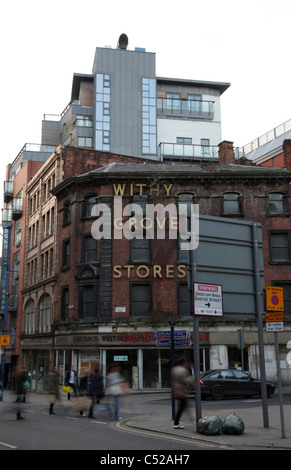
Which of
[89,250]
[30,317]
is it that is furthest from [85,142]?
[89,250]

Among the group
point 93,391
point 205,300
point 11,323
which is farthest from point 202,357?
point 11,323

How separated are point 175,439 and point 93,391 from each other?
579 cm

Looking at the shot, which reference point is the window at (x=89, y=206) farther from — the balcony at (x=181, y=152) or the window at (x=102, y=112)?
the window at (x=102, y=112)

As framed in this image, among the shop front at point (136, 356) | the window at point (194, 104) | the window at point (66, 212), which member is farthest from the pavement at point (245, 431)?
the window at point (194, 104)

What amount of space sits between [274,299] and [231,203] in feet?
69.3

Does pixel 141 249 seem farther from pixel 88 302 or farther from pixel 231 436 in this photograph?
pixel 231 436

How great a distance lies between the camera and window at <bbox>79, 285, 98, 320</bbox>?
32188mm

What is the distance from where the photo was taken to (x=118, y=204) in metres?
32.9

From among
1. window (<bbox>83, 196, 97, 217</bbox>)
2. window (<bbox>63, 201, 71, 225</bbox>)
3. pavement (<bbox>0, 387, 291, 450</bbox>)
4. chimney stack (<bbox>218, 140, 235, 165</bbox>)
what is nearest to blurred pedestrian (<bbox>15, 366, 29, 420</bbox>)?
pavement (<bbox>0, 387, 291, 450</bbox>)

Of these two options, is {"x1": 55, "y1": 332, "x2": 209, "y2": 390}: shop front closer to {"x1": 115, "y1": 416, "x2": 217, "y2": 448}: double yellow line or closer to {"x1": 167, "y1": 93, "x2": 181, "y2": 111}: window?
{"x1": 115, "y1": 416, "x2": 217, "y2": 448}: double yellow line

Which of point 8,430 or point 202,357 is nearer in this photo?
point 8,430

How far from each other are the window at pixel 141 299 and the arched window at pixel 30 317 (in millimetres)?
12489

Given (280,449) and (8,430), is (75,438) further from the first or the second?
(280,449)

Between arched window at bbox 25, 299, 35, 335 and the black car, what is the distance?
20594 mm
